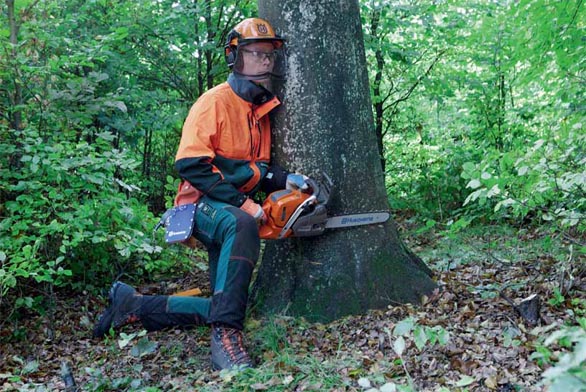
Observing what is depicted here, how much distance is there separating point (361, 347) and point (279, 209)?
3.33ft

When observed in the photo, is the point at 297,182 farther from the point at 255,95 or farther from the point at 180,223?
the point at 180,223

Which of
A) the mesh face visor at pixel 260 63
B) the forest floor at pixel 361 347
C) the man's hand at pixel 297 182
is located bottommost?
the forest floor at pixel 361 347

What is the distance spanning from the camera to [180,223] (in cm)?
389

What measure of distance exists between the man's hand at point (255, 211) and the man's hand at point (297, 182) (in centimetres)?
29

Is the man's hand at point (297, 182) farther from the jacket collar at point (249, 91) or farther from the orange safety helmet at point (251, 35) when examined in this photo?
the orange safety helmet at point (251, 35)

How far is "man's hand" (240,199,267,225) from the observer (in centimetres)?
377

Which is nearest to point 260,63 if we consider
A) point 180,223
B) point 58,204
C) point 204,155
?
point 204,155

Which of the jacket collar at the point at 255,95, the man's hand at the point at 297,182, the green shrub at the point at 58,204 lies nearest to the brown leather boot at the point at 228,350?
the man's hand at the point at 297,182

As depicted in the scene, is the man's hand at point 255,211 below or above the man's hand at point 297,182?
below

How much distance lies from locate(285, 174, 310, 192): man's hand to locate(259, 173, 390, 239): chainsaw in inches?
1.0

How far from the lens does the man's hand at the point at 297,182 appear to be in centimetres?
384

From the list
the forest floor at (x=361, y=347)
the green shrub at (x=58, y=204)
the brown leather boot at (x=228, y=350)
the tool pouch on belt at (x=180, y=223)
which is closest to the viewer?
the forest floor at (x=361, y=347)

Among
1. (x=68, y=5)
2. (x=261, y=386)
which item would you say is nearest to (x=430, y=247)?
(x=261, y=386)

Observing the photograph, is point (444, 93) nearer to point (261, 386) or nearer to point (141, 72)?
point (141, 72)
